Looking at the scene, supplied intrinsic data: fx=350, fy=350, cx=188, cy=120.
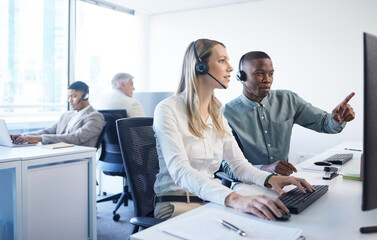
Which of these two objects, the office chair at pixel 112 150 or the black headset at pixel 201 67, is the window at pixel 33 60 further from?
the black headset at pixel 201 67

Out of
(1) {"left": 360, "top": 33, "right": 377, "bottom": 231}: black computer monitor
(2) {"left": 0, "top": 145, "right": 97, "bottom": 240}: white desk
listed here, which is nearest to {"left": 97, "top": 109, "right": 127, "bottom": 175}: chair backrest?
(2) {"left": 0, "top": 145, "right": 97, "bottom": 240}: white desk

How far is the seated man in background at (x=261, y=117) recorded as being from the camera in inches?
80.8

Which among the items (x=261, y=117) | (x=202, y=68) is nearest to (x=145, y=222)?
(x=202, y=68)

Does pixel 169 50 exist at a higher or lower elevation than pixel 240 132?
higher

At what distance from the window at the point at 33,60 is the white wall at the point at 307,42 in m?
1.91

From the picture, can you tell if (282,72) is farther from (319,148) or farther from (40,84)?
(40,84)

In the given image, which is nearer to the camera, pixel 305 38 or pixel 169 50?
pixel 305 38

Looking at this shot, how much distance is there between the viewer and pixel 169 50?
17.2 ft

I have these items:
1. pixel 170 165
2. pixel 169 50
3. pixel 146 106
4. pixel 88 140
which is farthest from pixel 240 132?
pixel 169 50

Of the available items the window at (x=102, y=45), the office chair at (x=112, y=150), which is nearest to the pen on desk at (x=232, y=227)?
the office chair at (x=112, y=150)

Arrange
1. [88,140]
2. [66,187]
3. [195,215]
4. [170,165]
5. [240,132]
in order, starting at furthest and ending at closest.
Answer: [88,140] → [66,187] → [240,132] → [170,165] → [195,215]

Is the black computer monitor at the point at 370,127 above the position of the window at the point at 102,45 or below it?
below

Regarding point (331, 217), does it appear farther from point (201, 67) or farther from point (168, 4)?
point (168, 4)

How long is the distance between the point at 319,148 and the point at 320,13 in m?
1.57
